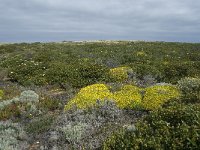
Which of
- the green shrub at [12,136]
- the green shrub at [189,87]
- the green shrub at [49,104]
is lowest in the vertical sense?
the green shrub at [12,136]

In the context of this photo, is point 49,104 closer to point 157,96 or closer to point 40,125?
point 40,125

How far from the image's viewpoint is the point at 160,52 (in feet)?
97.1

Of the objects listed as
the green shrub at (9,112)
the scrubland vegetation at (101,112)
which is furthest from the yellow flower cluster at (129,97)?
the green shrub at (9,112)

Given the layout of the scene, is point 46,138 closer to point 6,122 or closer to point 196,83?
point 6,122

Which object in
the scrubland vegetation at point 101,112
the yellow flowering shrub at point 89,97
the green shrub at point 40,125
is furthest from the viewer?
the yellow flowering shrub at point 89,97

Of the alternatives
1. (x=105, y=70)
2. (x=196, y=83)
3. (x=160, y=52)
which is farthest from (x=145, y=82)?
(x=160, y=52)

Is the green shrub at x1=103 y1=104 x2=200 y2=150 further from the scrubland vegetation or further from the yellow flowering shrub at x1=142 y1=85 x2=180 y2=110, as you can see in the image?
the yellow flowering shrub at x1=142 y1=85 x2=180 y2=110

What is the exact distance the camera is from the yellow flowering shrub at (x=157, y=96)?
11.4 m

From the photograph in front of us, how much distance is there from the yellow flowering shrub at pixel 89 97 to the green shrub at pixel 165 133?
287 centimetres

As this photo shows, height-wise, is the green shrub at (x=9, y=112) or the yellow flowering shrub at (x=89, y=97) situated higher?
the yellow flowering shrub at (x=89, y=97)

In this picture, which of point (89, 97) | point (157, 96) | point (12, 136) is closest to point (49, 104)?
point (89, 97)

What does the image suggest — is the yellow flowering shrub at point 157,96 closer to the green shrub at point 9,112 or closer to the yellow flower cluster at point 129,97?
the yellow flower cluster at point 129,97

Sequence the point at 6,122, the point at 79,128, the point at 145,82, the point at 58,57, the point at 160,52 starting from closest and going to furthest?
1. the point at 79,128
2. the point at 6,122
3. the point at 145,82
4. the point at 58,57
5. the point at 160,52

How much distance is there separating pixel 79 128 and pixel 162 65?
11118 millimetres
